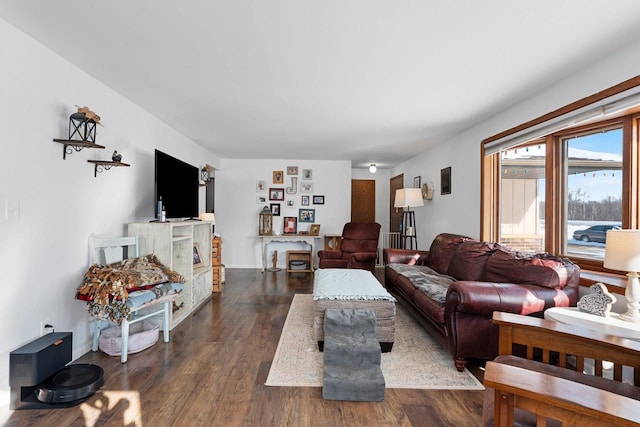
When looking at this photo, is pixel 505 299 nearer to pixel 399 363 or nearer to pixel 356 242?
pixel 399 363

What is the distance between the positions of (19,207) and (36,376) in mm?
1058

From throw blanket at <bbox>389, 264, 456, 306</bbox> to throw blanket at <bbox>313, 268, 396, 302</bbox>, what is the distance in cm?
37

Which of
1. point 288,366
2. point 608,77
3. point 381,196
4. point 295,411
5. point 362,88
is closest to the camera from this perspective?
point 295,411

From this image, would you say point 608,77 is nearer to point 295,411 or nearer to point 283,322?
point 295,411

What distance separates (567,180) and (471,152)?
1.26 m

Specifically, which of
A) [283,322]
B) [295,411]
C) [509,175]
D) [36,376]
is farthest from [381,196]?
[36,376]

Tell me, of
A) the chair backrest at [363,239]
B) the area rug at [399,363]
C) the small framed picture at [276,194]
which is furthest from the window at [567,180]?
the small framed picture at [276,194]

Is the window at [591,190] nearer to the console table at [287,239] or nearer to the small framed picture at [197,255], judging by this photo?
the console table at [287,239]

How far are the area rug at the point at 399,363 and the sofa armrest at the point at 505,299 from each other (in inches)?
19.0

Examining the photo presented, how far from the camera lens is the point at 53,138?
223cm

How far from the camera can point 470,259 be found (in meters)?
3.18

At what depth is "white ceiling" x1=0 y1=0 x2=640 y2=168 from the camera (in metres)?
1.67

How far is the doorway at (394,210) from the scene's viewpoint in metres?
6.87

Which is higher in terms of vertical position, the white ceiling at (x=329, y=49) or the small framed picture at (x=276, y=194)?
the white ceiling at (x=329, y=49)
